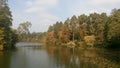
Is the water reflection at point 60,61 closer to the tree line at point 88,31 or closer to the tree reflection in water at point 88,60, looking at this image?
the tree reflection in water at point 88,60

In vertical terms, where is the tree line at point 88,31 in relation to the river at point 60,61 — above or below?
above

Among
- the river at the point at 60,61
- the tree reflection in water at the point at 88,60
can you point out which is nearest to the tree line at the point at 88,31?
the tree reflection in water at the point at 88,60

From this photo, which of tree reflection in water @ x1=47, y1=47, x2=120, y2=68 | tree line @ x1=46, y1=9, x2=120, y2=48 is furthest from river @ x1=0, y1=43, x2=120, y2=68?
tree line @ x1=46, y1=9, x2=120, y2=48

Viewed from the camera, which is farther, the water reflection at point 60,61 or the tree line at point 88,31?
the tree line at point 88,31

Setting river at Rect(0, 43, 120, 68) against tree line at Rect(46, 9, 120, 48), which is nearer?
river at Rect(0, 43, 120, 68)

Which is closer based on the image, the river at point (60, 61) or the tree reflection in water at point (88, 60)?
the river at point (60, 61)

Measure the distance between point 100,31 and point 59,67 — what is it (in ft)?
136

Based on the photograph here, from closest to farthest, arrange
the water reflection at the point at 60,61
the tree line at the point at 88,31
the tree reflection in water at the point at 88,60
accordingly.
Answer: the water reflection at the point at 60,61 < the tree reflection in water at the point at 88,60 < the tree line at the point at 88,31

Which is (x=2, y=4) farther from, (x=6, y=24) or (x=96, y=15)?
(x=96, y=15)

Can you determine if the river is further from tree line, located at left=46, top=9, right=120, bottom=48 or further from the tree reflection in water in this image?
tree line, located at left=46, top=9, right=120, bottom=48

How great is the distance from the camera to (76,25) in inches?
3349

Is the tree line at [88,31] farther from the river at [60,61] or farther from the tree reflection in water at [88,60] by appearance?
the river at [60,61]

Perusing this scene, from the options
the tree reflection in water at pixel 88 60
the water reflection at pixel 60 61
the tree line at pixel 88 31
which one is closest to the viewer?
the water reflection at pixel 60 61

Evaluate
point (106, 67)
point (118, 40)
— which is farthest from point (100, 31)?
point (106, 67)
